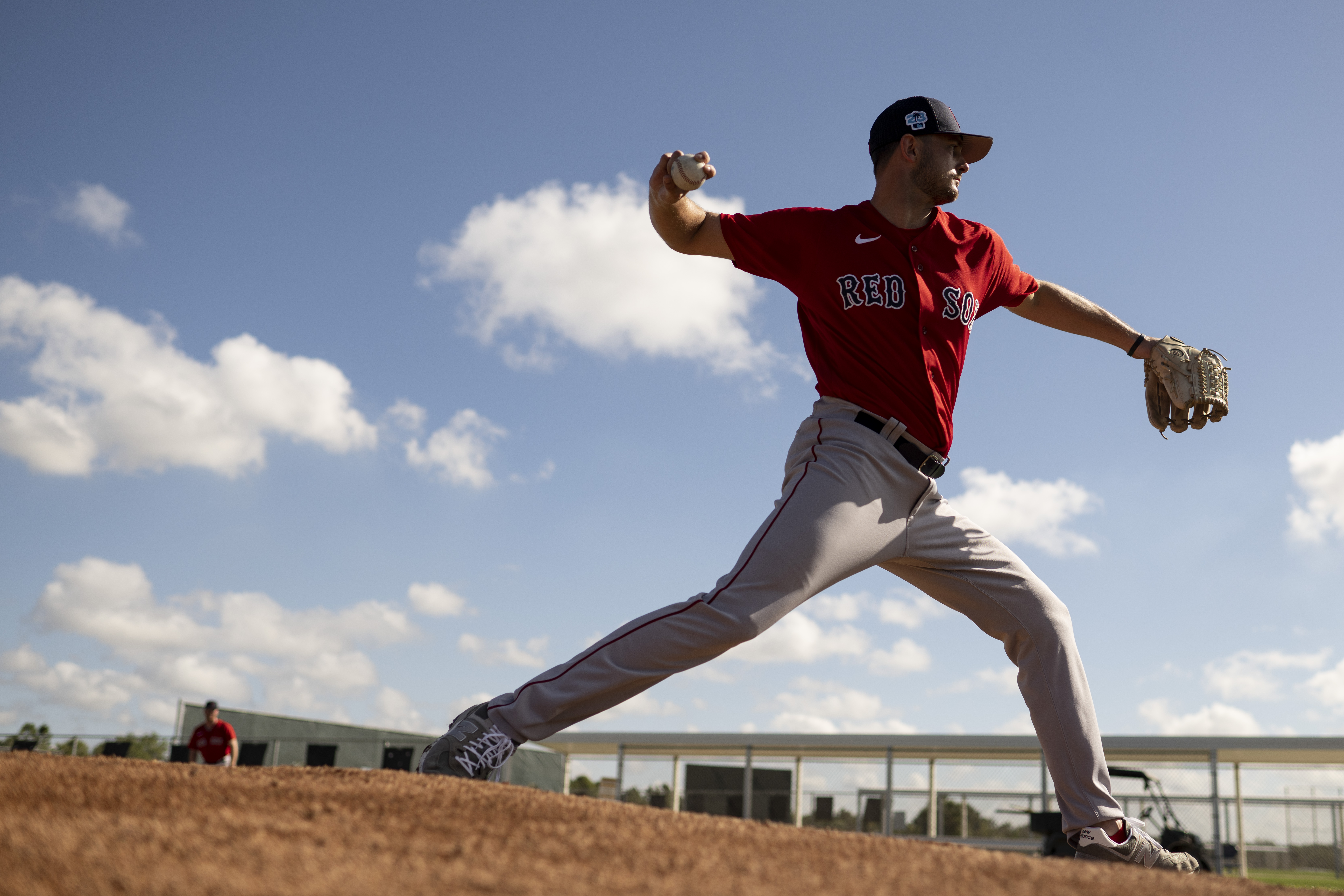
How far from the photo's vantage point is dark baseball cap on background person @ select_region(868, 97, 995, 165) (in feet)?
11.6

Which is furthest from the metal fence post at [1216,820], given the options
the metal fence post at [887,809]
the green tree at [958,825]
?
the metal fence post at [887,809]

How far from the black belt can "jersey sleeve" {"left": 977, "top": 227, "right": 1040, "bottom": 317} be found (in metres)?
0.75

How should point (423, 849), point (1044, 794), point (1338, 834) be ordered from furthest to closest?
point (1338, 834) < point (1044, 794) < point (423, 849)

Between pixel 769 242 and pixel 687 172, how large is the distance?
427mm

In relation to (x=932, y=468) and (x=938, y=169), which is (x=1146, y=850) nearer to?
(x=932, y=468)

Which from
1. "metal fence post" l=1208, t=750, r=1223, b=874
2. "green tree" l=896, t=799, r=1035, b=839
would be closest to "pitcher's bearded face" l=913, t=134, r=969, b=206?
"metal fence post" l=1208, t=750, r=1223, b=874

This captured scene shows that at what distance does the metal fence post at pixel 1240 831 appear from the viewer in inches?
722

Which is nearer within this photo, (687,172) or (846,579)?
(846,579)

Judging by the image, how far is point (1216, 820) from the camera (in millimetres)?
16312

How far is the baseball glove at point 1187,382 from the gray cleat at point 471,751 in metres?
2.89

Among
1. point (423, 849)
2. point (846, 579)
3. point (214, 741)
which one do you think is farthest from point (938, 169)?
point (214, 741)

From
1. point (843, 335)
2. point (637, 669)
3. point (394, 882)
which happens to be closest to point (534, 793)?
point (637, 669)

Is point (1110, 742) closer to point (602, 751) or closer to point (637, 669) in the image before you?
point (602, 751)

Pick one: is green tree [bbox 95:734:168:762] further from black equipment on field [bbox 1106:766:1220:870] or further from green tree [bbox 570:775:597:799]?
black equipment on field [bbox 1106:766:1220:870]
